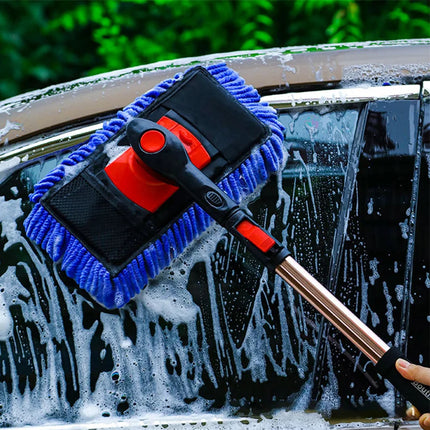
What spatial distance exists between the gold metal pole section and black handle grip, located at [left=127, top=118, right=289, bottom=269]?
3cm

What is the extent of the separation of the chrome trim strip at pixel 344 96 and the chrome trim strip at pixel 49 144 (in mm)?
442

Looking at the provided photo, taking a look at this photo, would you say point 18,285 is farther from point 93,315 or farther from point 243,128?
point 243,128

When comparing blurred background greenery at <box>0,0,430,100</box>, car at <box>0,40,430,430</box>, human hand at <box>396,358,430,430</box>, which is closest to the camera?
human hand at <box>396,358,430,430</box>

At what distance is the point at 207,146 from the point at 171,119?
10cm

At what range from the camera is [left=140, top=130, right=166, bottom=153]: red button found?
1.23 metres

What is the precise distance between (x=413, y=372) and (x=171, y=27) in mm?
3288

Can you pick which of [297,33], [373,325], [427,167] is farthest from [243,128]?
[297,33]

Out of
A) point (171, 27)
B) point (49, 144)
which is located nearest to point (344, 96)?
point (49, 144)

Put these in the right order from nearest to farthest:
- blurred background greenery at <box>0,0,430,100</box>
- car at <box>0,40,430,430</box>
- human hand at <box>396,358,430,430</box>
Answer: human hand at <box>396,358,430,430</box>, car at <box>0,40,430,430</box>, blurred background greenery at <box>0,0,430,100</box>

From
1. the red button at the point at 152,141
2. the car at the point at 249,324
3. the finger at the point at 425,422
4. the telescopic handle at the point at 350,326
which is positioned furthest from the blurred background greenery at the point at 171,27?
the finger at the point at 425,422

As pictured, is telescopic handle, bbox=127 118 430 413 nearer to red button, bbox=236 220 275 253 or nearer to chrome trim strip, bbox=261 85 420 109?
red button, bbox=236 220 275 253

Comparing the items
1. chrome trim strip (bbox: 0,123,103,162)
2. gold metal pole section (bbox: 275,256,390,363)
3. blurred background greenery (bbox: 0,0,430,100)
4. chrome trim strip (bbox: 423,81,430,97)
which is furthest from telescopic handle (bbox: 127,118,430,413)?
blurred background greenery (bbox: 0,0,430,100)

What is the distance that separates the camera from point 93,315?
4.50 feet

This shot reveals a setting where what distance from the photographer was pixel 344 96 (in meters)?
1.44
